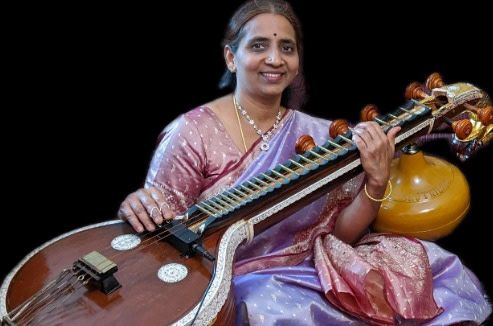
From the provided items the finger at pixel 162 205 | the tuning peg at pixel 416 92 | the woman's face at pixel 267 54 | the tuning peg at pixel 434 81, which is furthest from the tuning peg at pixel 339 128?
the finger at pixel 162 205

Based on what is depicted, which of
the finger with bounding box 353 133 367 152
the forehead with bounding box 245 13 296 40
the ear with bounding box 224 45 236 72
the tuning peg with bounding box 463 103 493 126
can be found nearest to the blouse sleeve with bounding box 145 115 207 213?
the ear with bounding box 224 45 236 72

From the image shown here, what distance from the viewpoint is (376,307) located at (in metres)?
2.10

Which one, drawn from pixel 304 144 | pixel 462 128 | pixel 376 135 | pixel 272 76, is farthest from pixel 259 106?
pixel 462 128

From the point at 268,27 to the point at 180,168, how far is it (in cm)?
65

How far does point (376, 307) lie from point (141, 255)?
87 centimetres

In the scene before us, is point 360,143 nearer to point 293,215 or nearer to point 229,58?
point 293,215

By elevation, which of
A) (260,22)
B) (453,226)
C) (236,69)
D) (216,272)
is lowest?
(453,226)

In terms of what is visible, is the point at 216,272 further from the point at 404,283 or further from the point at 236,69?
the point at 236,69

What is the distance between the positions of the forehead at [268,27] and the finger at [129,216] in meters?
0.83

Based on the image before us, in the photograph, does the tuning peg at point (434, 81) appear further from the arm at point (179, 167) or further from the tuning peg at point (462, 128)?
the arm at point (179, 167)

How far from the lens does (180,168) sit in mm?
2271

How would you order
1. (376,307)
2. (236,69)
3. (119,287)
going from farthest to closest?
(236,69) < (376,307) < (119,287)

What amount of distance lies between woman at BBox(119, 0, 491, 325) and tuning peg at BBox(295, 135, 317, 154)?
112 mm

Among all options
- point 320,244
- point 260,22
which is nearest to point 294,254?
point 320,244
